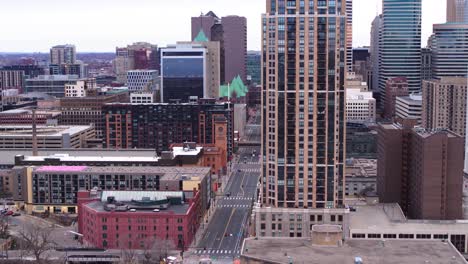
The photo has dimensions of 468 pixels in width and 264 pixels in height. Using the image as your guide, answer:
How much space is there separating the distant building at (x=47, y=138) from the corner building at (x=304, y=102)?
7403 cm

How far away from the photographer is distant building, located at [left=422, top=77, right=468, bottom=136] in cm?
16838

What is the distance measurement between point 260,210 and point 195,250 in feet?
40.9

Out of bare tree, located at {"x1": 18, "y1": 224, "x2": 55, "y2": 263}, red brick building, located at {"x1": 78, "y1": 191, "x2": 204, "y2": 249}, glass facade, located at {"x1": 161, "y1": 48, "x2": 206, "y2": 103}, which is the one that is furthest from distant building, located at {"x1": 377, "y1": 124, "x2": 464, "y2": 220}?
glass facade, located at {"x1": 161, "y1": 48, "x2": 206, "y2": 103}

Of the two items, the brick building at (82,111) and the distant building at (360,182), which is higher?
the brick building at (82,111)

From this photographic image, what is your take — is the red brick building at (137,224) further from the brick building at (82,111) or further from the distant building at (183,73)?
the distant building at (183,73)

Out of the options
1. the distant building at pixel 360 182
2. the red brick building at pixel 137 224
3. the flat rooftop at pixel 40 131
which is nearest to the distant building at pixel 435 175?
the distant building at pixel 360 182

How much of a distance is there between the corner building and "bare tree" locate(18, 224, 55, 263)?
2515cm

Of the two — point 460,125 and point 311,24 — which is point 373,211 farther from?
point 460,125

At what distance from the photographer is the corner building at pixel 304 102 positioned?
3425 inches

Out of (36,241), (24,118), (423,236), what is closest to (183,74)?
(24,118)

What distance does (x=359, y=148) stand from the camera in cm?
15938

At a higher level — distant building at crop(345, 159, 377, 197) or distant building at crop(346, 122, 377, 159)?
distant building at crop(346, 122, 377, 159)

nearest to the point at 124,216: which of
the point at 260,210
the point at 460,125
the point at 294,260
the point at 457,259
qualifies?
the point at 260,210

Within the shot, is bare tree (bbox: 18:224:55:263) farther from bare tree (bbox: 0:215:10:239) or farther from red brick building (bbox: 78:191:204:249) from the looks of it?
red brick building (bbox: 78:191:204:249)
